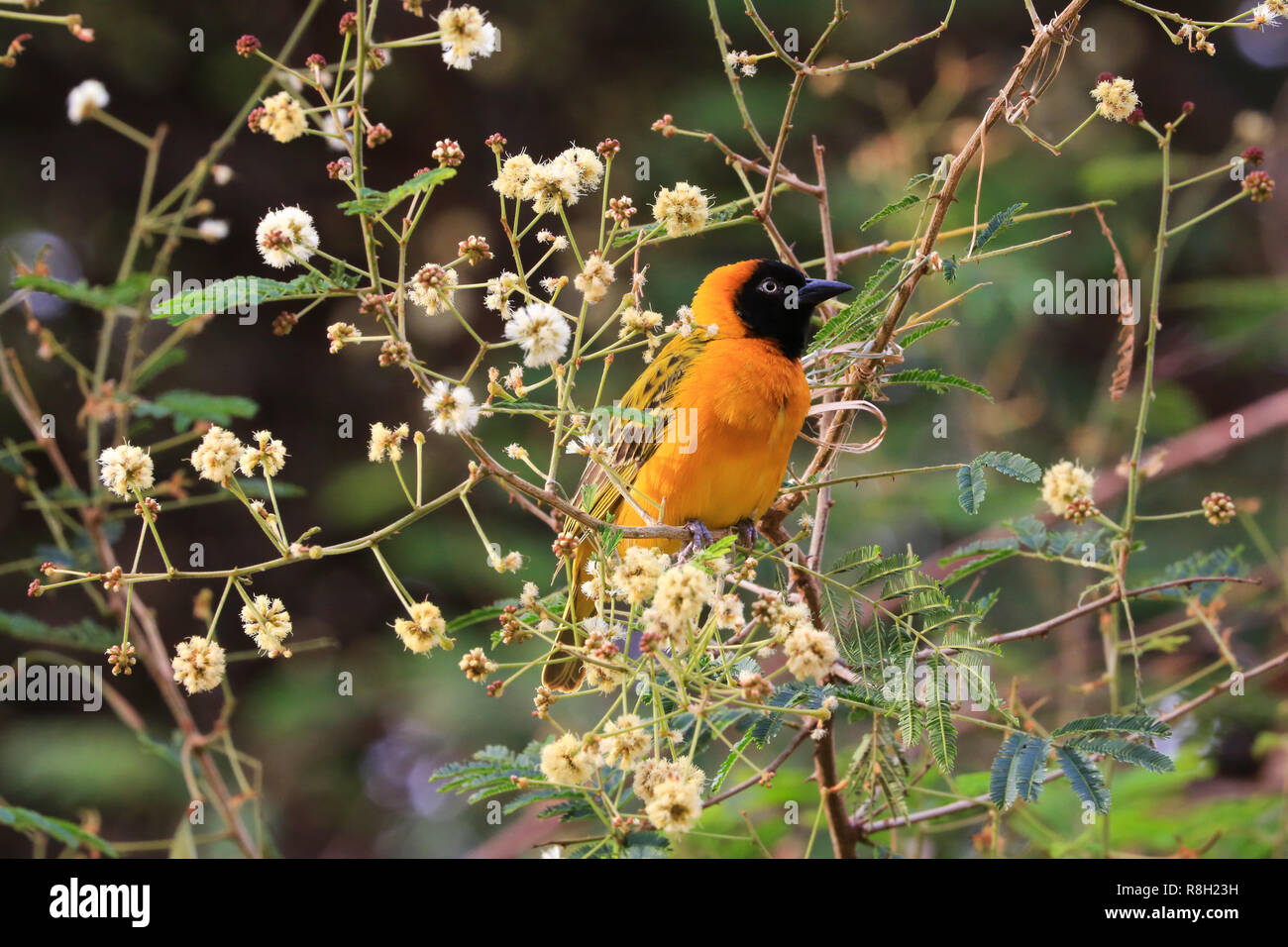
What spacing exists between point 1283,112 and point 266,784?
7082mm

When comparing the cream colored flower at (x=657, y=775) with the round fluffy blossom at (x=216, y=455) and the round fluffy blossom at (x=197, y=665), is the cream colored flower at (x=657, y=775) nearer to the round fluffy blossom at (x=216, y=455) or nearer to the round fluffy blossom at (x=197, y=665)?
the round fluffy blossom at (x=197, y=665)

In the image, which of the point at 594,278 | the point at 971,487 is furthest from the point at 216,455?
the point at 971,487

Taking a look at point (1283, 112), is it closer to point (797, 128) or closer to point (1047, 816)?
point (797, 128)

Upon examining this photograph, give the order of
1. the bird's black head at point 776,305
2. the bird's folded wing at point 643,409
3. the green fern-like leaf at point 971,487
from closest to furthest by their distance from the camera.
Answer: the green fern-like leaf at point 971,487
the bird's folded wing at point 643,409
the bird's black head at point 776,305

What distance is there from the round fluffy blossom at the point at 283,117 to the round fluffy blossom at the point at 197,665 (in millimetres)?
742

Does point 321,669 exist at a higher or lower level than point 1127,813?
higher

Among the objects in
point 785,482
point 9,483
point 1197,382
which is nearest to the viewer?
point 785,482

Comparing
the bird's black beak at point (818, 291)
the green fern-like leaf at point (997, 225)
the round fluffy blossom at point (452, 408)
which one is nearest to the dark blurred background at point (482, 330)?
the bird's black beak at point (818, 291)

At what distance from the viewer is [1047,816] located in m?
3.71

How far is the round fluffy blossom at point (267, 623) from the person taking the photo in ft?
5.94

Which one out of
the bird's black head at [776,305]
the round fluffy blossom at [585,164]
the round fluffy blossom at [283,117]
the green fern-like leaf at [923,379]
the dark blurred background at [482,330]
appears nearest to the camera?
the round fluffy blossom at [283,117]

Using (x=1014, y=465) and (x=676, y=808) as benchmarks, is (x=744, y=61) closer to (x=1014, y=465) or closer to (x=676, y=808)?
(x=1014, y=465)

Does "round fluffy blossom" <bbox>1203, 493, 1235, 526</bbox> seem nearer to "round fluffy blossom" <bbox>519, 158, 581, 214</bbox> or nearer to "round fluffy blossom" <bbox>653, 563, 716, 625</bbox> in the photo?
"round fluffy blossom" <bbox>653, 563, 716, 625</bbox>
